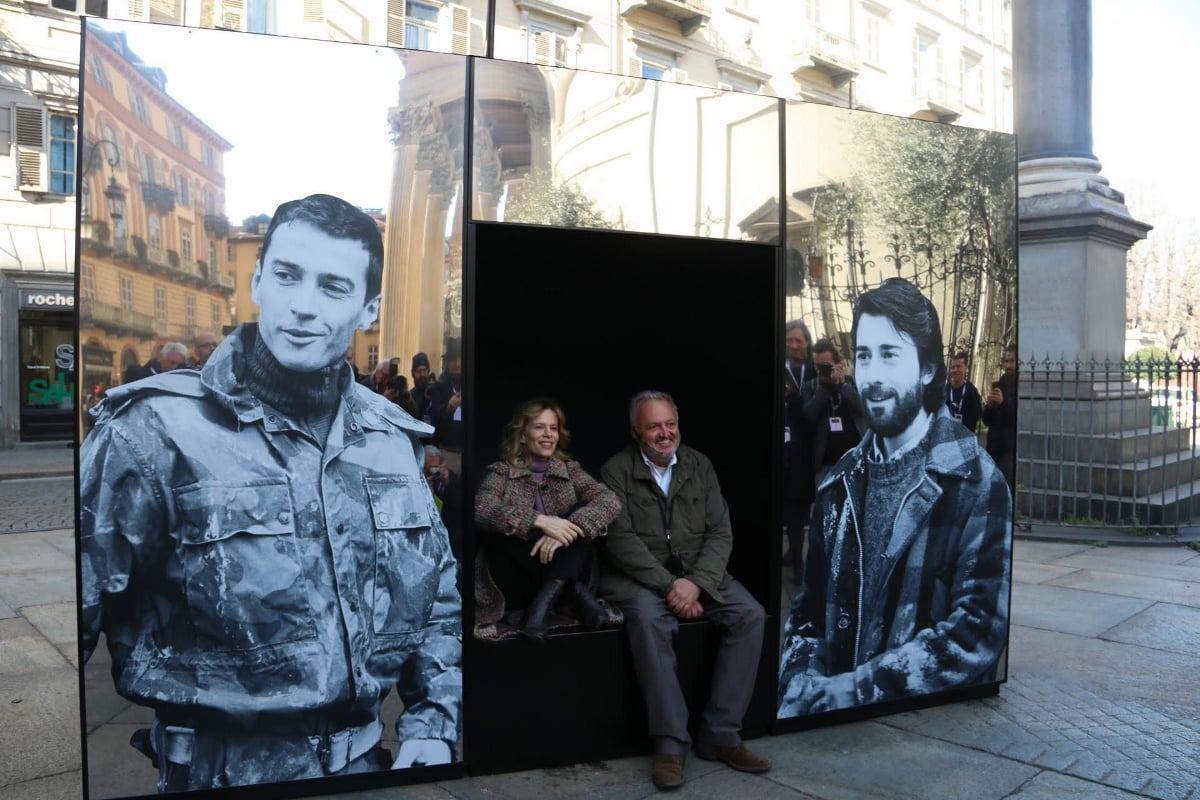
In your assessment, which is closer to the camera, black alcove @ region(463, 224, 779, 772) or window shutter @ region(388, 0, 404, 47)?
black alcove @ region(463, 224, 779, 772)

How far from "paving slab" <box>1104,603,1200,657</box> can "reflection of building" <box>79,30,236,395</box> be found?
18.2 feet

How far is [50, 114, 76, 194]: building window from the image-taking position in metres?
18.0

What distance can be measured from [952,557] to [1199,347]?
153ft

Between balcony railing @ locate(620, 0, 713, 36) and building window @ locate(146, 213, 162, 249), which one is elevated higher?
balcony railing @ locate(620, 0, 713, 36)

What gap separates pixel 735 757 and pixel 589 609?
0.83m

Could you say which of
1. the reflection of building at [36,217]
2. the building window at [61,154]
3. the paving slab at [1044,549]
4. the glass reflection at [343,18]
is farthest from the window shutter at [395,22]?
the building window at [61,154]

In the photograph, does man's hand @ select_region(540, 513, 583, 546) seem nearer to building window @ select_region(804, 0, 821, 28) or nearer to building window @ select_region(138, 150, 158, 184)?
building window @ select_region(138, 150, 158, 184)

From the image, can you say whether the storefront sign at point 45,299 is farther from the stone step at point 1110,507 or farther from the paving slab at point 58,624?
the stone step at point 1110,507

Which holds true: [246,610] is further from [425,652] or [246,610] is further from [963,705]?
[963,705]

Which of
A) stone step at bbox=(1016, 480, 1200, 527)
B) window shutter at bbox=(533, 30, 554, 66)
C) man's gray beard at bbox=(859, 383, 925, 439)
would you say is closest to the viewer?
man's gray beard at bbox=(859, 383, 925, 439)

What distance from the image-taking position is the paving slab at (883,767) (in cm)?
347

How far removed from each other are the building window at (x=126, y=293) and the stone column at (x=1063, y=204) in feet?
31.5

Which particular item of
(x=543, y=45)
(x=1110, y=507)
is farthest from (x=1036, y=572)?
(x=543, y=45)

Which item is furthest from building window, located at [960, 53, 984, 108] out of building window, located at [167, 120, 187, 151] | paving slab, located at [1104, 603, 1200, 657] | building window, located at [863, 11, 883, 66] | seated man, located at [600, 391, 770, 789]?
building window, located at [167, 120, 187, 151]
